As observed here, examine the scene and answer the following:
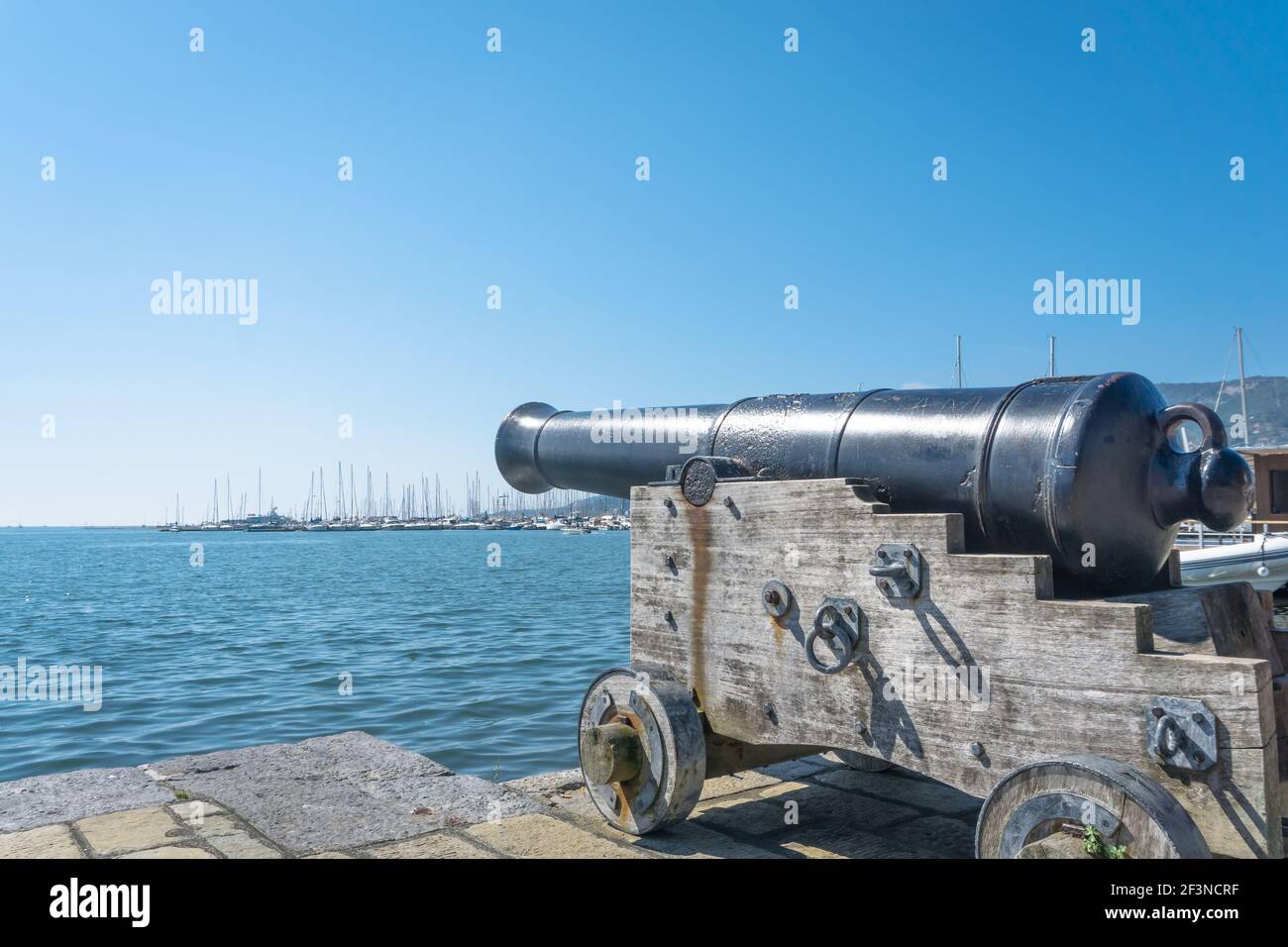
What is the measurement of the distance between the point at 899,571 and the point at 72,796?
434cm

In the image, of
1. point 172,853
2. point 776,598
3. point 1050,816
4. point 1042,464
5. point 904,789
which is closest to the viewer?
point 1050,816

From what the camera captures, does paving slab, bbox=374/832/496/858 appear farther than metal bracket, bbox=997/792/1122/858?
Yes

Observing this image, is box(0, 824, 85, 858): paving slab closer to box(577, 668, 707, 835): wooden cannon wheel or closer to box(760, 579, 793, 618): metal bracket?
box(577, 668, 707, 835): wooden cannon wheel

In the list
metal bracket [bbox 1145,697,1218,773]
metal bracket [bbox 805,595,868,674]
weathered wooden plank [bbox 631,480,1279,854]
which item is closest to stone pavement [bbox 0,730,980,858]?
weathered wooden plank [bbox 631,480,1279,854]

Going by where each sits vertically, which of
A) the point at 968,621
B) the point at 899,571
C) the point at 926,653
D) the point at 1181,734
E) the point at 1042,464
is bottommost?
the point at 1181,734

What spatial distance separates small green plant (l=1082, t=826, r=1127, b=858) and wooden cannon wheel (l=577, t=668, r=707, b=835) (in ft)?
5.93

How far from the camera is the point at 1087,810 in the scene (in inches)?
113

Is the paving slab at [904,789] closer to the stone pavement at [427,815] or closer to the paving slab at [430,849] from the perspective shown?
the stone pavement at [427,815]

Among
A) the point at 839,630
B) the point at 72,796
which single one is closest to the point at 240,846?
the point at 72,796

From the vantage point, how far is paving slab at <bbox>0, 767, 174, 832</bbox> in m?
4.86

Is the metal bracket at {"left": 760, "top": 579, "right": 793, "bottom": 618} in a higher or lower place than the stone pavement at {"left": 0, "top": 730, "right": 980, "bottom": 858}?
higher

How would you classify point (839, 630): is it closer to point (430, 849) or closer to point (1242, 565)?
point (430, 849)

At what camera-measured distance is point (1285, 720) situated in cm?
327
